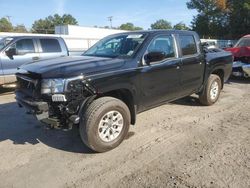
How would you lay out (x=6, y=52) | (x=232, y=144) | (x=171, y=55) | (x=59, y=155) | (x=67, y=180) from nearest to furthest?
(x=67, y=180) < (x=59, y=155) < (x=232, y=144) < (x=171, y=55) < (x=6, y=52)

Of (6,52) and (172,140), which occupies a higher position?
(6,52)

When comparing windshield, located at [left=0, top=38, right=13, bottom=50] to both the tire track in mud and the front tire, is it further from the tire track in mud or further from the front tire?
the front tire

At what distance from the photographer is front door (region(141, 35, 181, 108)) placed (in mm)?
5137

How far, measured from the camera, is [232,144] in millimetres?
4816

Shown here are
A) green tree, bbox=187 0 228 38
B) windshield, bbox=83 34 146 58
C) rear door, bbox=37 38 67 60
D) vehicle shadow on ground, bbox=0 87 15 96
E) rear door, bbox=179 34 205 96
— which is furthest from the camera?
green tree, bbox=187 0 228 38

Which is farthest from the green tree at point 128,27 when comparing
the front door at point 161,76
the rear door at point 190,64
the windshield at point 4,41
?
the front door at point 161,76

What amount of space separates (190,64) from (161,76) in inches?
41.7

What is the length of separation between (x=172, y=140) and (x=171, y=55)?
1.72 meters

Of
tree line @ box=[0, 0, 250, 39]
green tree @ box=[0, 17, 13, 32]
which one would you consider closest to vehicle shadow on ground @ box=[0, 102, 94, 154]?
tree line @ box=[0, 0, 250, 39]

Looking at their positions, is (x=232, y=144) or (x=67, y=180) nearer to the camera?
(x=67, y=180)

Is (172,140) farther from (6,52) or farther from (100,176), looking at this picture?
(6,52)

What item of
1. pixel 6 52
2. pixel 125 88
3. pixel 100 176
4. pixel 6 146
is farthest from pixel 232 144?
pixel 6 52

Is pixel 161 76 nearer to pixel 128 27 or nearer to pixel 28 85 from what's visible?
pixel 28 85

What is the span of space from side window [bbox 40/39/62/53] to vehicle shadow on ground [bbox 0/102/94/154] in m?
4.16
